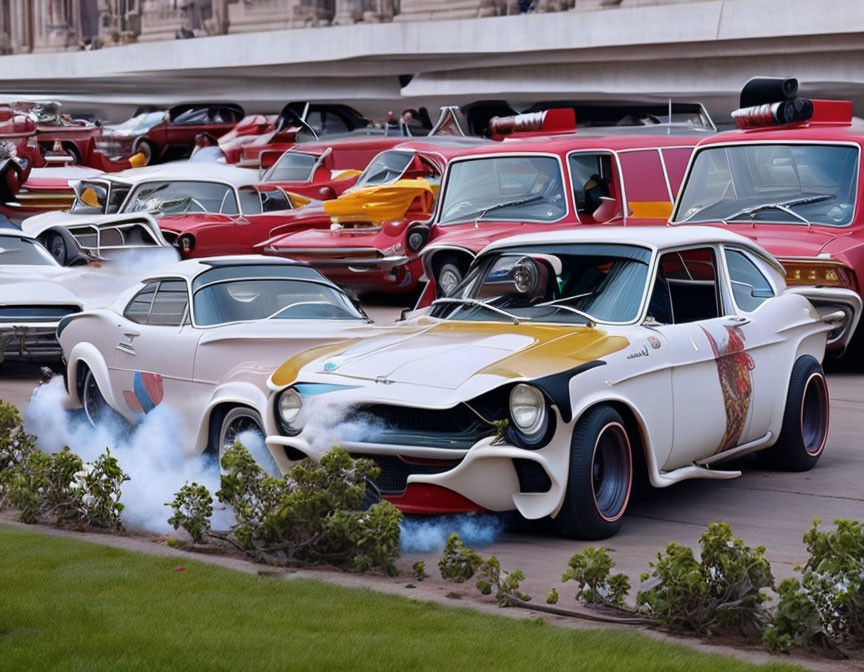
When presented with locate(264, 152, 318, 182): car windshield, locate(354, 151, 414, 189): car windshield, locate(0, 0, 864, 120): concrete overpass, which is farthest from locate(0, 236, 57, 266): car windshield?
locate(0, 0, 864, 120): concrete overpass

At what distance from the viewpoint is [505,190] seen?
49.8ft

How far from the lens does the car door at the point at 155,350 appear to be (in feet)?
30.8

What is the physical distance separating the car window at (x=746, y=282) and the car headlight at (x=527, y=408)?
218 centimetres

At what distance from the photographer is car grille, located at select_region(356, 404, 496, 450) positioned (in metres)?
7.14

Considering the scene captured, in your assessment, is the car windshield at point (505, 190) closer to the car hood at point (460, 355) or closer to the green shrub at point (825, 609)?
the car hood at point (460, 355)

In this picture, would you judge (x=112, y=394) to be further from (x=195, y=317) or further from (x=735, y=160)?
(x=735, y=160)

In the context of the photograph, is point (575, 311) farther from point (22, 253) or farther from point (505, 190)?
point (22, 253)

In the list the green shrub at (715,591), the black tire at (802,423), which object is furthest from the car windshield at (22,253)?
Answer: the green shrub at (715,591)

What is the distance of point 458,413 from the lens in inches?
284

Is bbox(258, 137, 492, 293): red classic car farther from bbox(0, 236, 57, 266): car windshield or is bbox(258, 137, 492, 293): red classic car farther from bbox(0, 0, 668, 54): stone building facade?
bbox(0, 0, 668, 54): stone building facade

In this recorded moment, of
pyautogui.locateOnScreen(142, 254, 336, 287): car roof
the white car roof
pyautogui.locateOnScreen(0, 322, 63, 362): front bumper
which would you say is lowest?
pyautogui.locateOnScreen(0, 322, 63, 362): front bumper

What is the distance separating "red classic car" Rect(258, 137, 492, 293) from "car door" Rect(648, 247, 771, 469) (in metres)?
8.13

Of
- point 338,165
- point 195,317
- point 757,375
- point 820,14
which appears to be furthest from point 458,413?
point 820,14

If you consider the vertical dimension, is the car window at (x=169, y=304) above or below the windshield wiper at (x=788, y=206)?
below
